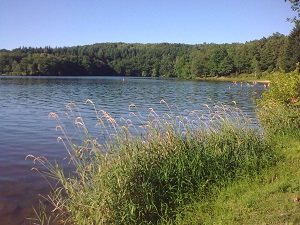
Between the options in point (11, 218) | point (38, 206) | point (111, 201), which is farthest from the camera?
point (38, 206)

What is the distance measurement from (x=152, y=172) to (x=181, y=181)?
76cm

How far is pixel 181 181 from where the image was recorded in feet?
26.3

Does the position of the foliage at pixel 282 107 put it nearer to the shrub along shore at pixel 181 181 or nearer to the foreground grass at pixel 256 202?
the shrub along shore at pixel 181 181

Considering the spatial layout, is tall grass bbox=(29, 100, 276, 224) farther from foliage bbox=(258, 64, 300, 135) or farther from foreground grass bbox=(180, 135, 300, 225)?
foliage bbox=(258, 64, 300, 135)

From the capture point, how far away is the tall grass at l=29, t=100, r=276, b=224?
7105mm

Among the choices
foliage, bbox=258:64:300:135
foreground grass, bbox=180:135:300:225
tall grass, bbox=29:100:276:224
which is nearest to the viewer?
foreground grass, bbox=180:135:300:225

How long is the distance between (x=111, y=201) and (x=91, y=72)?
7213 inches

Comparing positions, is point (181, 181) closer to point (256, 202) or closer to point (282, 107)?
point (256, 202)

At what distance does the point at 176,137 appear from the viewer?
30.6ft

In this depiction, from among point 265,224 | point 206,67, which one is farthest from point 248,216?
point 206,67

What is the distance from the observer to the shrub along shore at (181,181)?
6.83 metres

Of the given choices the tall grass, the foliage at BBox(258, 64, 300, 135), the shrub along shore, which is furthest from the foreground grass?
the foliage at BBox(258, 64, 300, 135)

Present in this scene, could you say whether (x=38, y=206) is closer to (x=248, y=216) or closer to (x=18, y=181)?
(x=18, y=181)

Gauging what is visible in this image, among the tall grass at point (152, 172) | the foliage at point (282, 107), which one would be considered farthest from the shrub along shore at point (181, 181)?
the foliage at point (282, 107)
